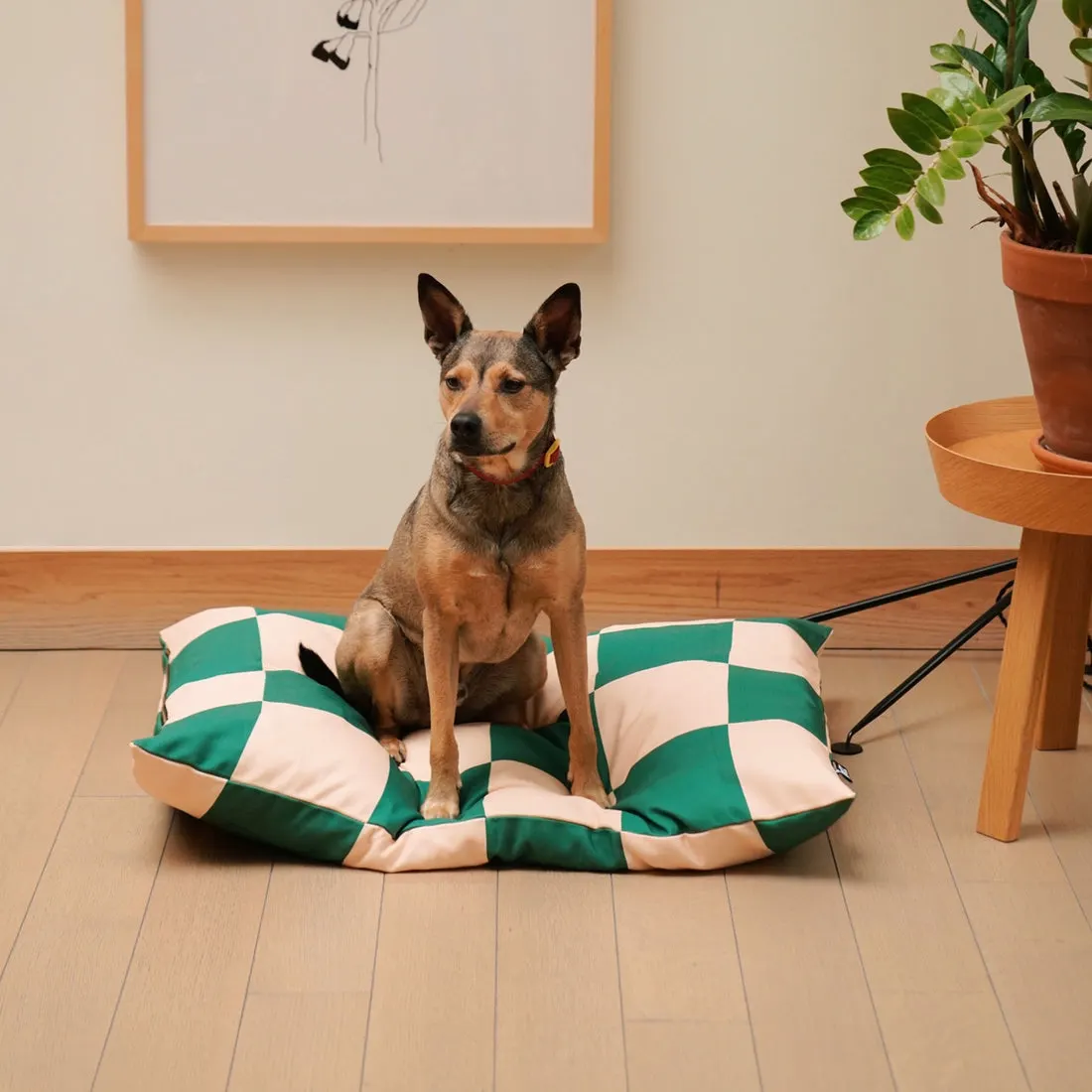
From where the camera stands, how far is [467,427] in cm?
228

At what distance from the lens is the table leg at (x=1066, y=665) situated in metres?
2.74

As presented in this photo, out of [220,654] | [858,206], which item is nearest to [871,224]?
[858,206]

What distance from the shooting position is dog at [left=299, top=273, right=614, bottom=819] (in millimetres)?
2346

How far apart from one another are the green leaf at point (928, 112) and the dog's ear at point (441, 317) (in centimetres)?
72

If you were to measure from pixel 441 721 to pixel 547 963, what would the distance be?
47 centimetres

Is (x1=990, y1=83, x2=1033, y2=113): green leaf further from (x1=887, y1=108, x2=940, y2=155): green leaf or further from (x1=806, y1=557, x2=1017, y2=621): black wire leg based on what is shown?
(x1=806, y1=557, x2=1017, y2=621): black wire leg

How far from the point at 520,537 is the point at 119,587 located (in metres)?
1.25

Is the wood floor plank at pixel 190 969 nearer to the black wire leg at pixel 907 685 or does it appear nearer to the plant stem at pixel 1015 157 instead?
the black wire leg at pixel 907 685

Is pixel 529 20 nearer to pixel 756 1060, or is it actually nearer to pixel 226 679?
pixel 226 679

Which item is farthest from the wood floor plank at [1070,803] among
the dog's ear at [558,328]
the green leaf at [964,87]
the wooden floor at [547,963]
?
the green leaf at [964,87]

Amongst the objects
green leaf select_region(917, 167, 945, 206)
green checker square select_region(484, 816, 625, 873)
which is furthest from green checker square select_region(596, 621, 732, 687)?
green leaf select_region(917, 167, 945, 206)

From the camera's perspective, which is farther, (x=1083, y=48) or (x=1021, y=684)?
(x=1021, y=684)

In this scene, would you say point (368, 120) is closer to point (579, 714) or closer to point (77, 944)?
point (579, 714)

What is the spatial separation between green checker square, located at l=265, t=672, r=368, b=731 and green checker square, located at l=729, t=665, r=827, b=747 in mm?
667
